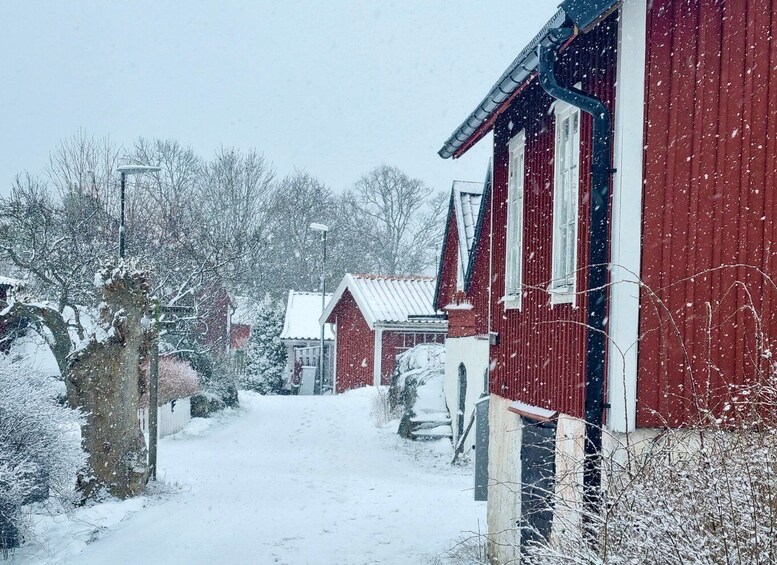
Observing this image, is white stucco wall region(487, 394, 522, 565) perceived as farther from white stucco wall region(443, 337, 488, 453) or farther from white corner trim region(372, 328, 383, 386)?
white corner trim region(372, 328, 383, 386)

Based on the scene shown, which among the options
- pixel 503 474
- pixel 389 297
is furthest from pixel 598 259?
pixel 389 297

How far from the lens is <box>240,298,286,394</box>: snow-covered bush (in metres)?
33.7

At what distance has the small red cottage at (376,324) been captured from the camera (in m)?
27.7

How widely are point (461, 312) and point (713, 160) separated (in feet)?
39.9

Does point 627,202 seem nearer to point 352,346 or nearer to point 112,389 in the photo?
point 112,389

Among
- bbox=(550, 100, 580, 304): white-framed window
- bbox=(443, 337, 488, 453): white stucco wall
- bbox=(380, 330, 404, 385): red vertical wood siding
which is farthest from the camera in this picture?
bbox=(380, 330, 404, 385): red vertical wood siding

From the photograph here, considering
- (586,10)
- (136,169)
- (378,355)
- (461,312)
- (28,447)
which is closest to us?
(586,10)

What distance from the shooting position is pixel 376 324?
27.4 metres

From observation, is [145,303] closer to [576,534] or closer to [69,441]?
[69,441]

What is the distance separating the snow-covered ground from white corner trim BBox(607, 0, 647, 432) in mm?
2790

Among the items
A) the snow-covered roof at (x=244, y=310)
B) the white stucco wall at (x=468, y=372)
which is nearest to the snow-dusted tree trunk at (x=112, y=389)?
the white stucco wall at (x=468, y=372)

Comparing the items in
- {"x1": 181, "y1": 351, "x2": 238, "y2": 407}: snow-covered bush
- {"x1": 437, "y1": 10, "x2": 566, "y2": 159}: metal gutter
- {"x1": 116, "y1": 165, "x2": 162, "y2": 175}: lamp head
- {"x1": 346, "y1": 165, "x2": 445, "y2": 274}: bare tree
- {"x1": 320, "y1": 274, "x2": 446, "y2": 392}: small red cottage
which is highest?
{"x1": 346, "y1": 165, "x2": 445, "y2": 274}: bare tree

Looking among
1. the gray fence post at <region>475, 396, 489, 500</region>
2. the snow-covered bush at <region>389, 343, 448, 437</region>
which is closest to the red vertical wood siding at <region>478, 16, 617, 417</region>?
the gray fence post at <region>475, 396, 489, 500</region>

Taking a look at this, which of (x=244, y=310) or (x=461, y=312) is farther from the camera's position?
(x=244, y=310)
